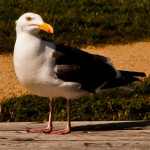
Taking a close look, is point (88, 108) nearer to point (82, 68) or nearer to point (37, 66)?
point (82, 68)

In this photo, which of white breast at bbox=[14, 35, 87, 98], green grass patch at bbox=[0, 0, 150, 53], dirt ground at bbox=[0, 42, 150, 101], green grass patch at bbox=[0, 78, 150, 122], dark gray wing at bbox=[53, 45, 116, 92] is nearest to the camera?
white breast at bbox=[14, 35, 87, 98]

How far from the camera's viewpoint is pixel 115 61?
758 cm

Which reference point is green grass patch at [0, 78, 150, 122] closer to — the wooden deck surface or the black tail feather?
the black tail feather

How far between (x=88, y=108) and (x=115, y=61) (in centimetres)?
259

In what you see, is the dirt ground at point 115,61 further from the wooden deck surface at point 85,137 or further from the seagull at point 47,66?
the wooden deck surface at point 85,137

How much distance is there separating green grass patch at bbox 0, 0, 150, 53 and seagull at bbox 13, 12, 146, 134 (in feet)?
15.9

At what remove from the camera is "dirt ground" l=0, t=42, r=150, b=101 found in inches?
243

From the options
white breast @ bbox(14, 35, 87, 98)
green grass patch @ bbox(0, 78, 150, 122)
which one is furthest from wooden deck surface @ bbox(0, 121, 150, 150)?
green grass patch @ bbox(0, 78, 150, 122)

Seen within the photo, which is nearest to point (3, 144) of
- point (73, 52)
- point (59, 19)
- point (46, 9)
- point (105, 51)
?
point (73, 52)

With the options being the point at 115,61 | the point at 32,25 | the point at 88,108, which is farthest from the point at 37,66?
the point at 115,61

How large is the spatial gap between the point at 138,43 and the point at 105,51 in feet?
2.37

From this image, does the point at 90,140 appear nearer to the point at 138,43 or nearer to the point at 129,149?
the point at 129,149

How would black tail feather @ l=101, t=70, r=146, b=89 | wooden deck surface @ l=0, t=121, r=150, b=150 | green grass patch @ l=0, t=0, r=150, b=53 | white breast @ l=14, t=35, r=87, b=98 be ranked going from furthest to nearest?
green grass patch @ l=0, t=0, r=150, b=53, black tail feather @ l=101, t=70, r=146, b=89, white breast @ l=14, t=35, r=87, b=98, wooden deck surface @ l=0, t=121, r=150, b=150

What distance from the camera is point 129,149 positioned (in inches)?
93.0
